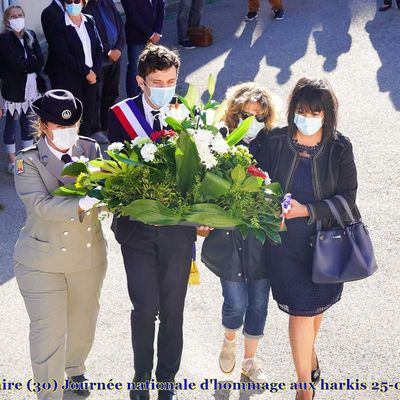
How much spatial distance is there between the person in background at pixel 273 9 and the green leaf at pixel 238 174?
9.78 meters

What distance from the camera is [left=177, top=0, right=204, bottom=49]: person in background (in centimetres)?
1352

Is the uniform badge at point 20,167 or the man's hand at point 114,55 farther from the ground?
the man's hand at point 114,55

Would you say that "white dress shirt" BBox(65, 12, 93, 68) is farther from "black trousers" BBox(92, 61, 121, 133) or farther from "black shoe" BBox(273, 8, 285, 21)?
"black shoe" BBox(273, 8, 285, 21)

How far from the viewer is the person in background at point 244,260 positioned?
18.7 ft

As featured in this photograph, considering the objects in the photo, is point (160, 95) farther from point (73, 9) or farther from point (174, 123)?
point (73, 9)

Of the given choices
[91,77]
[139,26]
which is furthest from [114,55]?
[139,26]

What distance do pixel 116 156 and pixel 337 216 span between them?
1388 millimetres

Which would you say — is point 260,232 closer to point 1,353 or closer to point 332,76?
point 1,353

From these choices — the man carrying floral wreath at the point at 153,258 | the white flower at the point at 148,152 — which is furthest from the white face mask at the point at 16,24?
the white flower at the point at 148,152

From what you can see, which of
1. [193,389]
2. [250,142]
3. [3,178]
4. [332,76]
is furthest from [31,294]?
[332,76]

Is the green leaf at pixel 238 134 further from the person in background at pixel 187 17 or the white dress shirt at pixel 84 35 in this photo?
the person in background at pixel 187 17

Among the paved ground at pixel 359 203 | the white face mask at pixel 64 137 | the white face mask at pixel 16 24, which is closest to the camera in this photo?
the white face mask at pixel 64 137

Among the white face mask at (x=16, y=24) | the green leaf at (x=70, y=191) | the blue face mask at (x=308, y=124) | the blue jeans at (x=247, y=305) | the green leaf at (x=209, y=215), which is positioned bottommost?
the blue jeans at (x=247, y=305)

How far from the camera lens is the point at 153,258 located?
17.9 ft
